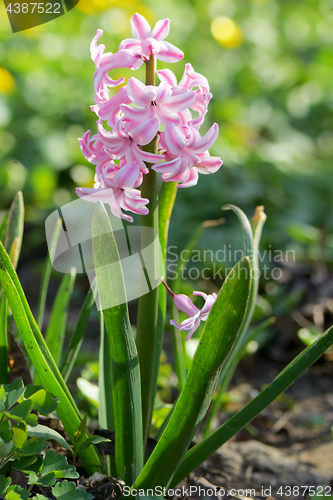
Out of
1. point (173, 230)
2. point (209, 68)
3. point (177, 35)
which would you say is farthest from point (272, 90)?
point (173, 230)

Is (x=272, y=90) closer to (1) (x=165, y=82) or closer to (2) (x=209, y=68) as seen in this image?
(2) (x=209, y=68)

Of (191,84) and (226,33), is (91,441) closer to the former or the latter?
(191,84)

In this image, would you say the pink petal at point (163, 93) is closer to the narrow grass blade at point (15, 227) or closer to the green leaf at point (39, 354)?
the green leaf at point (39, 354)

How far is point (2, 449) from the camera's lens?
826 millimetres

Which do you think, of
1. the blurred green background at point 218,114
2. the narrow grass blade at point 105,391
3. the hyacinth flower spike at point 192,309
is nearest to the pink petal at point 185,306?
the hyacinth flower spike at point 192,309

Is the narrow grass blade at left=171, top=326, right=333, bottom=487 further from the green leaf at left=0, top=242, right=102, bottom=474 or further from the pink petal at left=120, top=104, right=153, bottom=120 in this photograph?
the pink petal at left=120, top=104, right=153, bottom=120

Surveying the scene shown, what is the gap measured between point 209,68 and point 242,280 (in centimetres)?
402

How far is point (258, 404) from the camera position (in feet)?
3.25

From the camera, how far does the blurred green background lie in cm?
326

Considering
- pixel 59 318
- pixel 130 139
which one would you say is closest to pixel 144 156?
pixel 130 139

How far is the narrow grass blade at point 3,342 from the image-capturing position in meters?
1.11

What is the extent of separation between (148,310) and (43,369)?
10.5 inches

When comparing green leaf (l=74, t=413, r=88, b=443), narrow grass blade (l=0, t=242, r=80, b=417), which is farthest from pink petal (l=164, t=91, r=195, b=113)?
green leaf (l=74, t=413, r=88, b=443)

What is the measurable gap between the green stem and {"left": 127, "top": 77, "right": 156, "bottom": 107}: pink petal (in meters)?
0.09
